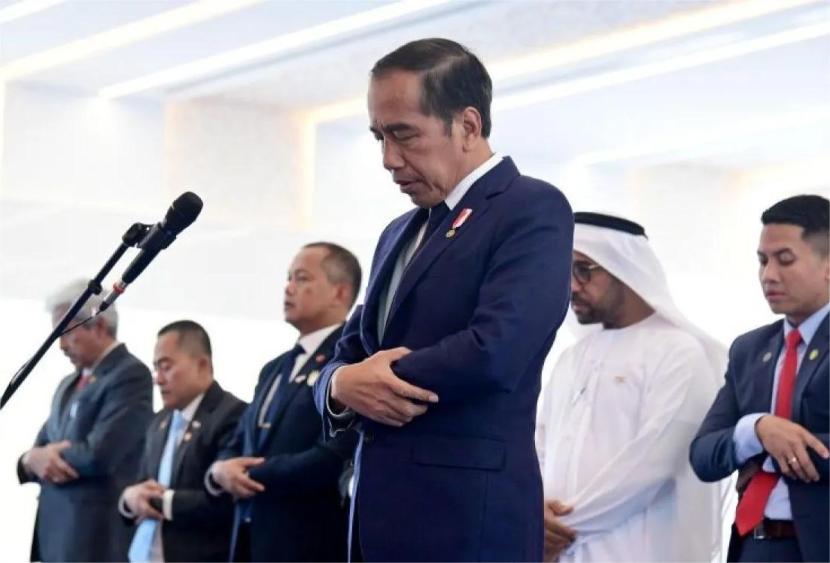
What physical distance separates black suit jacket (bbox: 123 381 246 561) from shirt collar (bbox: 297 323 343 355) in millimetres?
648

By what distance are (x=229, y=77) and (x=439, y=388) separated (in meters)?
6.72

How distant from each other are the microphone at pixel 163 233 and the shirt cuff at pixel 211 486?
2.67m

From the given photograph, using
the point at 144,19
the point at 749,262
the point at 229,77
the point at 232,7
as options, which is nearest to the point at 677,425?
the point at 232,7

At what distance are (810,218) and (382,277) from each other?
5.28ft

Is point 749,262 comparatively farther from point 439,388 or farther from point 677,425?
point 439,388

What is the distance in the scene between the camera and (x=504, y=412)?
2.65m

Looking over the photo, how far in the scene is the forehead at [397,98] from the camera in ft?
8.91

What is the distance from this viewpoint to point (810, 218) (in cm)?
401

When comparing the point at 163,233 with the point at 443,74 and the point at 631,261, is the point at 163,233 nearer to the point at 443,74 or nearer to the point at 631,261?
the point at 443,74

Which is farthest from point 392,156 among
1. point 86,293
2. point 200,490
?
point 200,490

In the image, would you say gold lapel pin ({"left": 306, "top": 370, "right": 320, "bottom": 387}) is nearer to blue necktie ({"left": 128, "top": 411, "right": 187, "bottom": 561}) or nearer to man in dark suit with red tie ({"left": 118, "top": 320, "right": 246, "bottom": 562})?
man in dark suit with red tie ({"left": 118, "top": 320, "right": 246, "bottom": 562})

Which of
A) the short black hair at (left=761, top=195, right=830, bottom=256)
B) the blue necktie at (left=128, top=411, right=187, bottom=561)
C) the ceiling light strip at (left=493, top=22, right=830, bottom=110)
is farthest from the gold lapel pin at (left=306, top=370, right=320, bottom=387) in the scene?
the ceiling light strip at (left=493, top=22, right=830, bottom=110)

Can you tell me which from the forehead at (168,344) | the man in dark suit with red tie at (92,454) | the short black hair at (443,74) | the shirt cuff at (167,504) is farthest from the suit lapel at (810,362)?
the man in dark suit with red tie at (92,454)

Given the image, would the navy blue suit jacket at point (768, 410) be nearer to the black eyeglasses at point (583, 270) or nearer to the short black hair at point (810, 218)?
the short black hair at point (810, 218)
